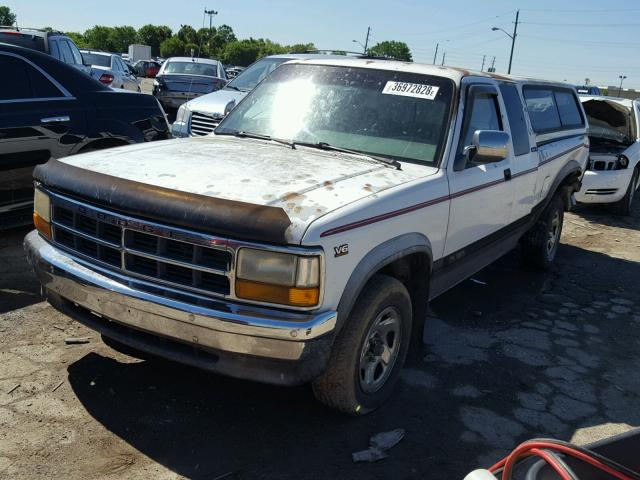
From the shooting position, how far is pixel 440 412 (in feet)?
11.9

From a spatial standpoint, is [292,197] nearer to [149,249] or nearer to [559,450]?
[149,249]

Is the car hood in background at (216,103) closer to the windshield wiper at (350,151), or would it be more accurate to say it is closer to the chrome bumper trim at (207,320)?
the windshield wiper at (350,151)

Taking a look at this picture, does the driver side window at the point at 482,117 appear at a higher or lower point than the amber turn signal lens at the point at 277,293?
higher

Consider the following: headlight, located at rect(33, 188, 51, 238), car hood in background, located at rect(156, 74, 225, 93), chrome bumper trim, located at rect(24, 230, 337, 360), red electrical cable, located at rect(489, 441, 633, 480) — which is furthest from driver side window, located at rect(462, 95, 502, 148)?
car hood in background, located at rect(156, 74, 225, 93)

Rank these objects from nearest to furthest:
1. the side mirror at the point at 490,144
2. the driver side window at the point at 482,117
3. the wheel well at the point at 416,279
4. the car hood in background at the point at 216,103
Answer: the wheel well at the point at 416,279, the side mirror at the point at 490,144, the driver side window at the point at 482,117, the car hood in background at the point at 216,103

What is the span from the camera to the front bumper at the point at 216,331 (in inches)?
110

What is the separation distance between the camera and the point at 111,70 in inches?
670

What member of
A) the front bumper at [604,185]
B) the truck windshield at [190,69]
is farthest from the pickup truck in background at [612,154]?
the truck windshield at [190,69]

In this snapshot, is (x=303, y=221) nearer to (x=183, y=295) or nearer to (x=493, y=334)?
(x=183, y=295)

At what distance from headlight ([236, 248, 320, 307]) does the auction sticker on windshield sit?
187 centimetres

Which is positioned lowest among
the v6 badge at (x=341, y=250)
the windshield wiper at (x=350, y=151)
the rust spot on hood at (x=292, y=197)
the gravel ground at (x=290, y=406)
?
the gravel ground at (x=290, y=406)

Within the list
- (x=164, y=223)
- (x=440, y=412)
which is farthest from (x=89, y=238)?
(x=440, y=412)

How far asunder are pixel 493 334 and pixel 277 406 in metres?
2.06

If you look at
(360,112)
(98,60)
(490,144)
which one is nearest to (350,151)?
(360,112)
